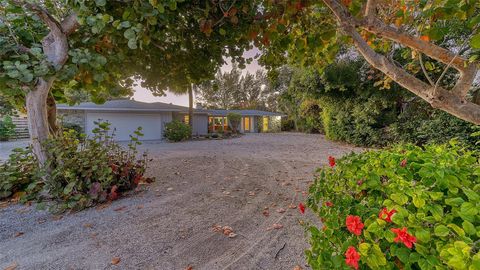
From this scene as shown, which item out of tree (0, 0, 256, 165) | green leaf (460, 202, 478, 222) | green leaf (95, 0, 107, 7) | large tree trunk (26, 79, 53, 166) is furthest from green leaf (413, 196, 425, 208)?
large tree trunk (26, 79, 53, 166)

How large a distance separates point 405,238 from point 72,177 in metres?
3.99

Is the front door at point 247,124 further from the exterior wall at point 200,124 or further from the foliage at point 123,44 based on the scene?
the foliage at point 123,44

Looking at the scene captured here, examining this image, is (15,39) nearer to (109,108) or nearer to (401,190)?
(401,190)

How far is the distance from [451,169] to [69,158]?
4377 mm

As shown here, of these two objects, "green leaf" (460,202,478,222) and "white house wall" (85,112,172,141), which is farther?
"white house wall" (85,112,172,141)

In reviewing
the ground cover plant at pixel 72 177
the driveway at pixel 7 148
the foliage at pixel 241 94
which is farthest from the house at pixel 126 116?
the foliage at pixel 241 94

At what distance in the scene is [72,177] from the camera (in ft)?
10.8

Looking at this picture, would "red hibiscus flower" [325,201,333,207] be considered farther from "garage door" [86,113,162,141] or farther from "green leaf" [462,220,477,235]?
"garage door" [86,113,162,141]

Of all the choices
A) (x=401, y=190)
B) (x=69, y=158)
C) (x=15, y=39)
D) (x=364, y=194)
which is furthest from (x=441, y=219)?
(x=15, y=39)

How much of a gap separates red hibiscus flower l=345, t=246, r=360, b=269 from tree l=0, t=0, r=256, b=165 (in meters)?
2.43

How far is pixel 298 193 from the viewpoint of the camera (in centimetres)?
406

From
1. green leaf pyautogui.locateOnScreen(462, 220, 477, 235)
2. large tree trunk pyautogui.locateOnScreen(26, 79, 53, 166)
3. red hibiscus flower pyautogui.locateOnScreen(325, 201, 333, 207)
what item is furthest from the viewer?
large tree trunk pyautogui.locateOnScreen(26, 79, 53, 166)

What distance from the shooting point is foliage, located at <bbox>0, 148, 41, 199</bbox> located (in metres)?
3.68

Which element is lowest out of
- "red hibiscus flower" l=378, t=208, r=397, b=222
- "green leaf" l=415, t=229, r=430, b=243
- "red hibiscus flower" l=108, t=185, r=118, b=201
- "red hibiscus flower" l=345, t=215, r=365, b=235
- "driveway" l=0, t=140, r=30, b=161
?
"driveway" l=0, t=140, r=30, b=161
